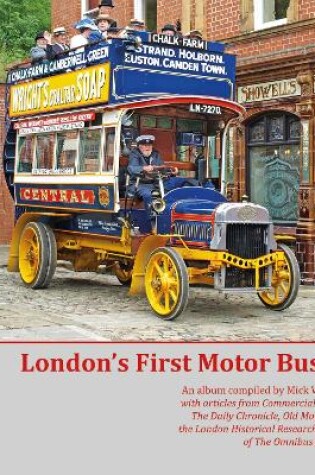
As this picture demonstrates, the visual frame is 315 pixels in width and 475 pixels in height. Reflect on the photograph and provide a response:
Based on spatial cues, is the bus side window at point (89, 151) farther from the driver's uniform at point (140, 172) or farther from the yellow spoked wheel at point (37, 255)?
the yellow spoked wheel at point (37, 255)

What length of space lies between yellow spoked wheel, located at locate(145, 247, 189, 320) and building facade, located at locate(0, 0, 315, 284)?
4.55m

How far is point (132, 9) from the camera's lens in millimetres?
17109

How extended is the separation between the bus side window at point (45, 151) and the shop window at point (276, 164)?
4.38 metres

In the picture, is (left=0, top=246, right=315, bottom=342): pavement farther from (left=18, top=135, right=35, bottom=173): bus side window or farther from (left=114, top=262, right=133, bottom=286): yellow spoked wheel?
(left=18, top=135, right=35, bottom=173): bus side window

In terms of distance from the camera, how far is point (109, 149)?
31.2ft

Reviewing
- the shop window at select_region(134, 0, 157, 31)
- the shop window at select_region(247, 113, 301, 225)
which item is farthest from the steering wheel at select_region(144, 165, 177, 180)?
the shop window at select_region(134, 0, 157, 31)

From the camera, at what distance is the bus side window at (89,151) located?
973cm

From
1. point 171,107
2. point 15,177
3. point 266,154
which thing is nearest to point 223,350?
point 171,107

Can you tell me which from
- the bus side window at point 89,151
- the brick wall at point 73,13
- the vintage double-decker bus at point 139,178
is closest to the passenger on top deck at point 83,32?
the vintage double-decker bus at point 139,178

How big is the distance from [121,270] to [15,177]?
6.89 ft

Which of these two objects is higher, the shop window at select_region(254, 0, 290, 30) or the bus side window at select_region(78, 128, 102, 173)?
the shop window at select_region(254, 0, 290, 30)

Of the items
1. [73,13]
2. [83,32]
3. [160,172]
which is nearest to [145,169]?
[160,172]

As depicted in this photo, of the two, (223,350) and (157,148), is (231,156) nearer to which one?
(157,148)

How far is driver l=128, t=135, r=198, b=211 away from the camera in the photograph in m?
9.18
